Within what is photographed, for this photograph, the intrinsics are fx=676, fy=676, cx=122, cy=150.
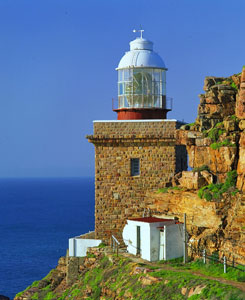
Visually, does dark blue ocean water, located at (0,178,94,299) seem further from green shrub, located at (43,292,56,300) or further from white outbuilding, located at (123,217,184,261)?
white outbuilding, located at (123,217,184,261)

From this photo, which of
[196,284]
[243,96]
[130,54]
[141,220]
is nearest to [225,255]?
[196,284]

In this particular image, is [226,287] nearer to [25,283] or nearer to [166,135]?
[166,135]

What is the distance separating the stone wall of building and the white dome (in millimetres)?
3261

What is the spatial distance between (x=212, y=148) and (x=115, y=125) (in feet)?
19.3

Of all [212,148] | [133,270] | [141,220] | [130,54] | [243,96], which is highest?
[130,54]

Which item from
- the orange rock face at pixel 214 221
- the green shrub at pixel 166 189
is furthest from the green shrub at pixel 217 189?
the green shrub at pixel 166 189

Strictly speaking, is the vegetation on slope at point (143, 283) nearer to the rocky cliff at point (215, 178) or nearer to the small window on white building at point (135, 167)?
the rocky cliff at point (215, 178)

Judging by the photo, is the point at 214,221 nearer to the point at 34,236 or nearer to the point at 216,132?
the point at 216,132

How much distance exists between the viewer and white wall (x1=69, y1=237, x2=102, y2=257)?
31062 millimetres

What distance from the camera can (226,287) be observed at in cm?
2091

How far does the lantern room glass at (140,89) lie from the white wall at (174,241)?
804 cm

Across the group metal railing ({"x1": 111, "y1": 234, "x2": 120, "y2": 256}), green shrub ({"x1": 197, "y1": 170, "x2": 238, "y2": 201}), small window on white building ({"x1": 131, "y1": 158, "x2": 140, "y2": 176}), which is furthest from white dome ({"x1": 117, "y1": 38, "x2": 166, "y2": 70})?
green shrub ({"x1": 197, "y1": 170, "x2": 238, "y2": 201})

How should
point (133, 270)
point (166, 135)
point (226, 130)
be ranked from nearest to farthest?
point (133, 270)
point (226, 130)
point (166, 135)

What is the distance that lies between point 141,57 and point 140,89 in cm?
154
